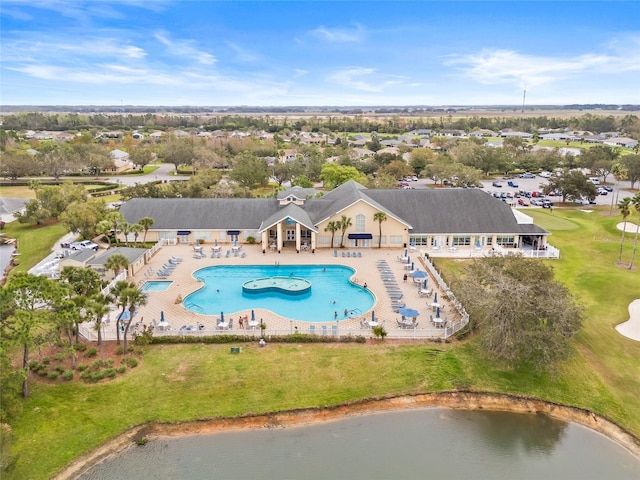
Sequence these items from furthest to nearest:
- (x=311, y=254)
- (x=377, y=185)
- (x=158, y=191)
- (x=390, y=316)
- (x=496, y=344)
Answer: (x=377, y=185) → (x=158, y=191) → (x=311, y=254) → (x=390, y=316) → (x=496, y=344)

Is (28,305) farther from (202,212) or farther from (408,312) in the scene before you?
(202,212)

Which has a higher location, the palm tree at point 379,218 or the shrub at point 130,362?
the palm tree at point 379,218

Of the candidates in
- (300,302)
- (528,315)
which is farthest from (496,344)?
(300,302)

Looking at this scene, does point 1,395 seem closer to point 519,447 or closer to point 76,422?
→ point 76,422

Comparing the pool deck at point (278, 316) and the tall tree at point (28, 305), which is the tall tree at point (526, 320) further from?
the tall tree at point (28, 305)

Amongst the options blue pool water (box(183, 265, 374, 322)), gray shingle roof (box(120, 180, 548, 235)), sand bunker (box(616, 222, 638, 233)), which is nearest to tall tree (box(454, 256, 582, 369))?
blue pool water (box(183, 265, 374, 322))

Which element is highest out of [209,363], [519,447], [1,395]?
[1,395]

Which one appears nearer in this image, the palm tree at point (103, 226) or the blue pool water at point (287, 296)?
the blue pool water at point (287, 296)

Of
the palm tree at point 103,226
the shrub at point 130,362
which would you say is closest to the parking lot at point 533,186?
the palm tree at point 103,226
